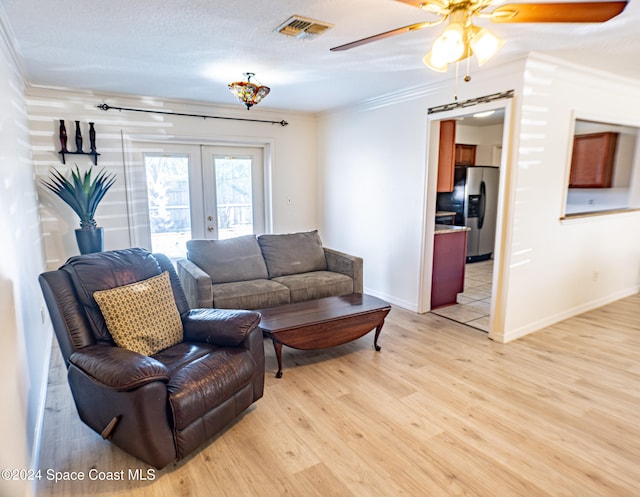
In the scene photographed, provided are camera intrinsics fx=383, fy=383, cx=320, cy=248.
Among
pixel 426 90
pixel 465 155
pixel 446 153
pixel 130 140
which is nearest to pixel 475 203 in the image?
pixel 465 155

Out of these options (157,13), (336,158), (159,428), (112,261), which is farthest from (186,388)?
(336,158)

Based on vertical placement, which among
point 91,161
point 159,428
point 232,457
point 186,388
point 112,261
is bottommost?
point 232,457

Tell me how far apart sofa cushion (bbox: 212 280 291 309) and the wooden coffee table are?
0.18 m

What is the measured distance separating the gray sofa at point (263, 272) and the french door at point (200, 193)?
126cm

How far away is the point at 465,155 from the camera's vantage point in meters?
6.78

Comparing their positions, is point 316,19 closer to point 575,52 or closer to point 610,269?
point 575,52

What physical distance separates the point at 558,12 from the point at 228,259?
3.09m

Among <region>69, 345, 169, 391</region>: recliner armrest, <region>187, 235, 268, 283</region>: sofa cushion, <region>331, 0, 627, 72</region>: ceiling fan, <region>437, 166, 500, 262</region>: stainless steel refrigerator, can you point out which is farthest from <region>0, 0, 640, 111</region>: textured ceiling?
<region>437, 166, 500, 262</region>: stainless steel refrigerator

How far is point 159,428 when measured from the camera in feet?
5.91

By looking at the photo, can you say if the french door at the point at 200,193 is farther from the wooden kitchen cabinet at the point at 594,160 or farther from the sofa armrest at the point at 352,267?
the wooden kitchen cabinet at the point at 594,160

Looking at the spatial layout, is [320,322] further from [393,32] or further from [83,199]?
[83,199]

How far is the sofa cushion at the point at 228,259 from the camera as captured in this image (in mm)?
3695

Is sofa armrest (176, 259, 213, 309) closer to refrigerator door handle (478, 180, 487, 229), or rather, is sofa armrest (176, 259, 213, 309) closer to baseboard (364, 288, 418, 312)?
baseboard (364, 288, 418, 312)

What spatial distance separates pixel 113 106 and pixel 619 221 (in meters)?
5.94
